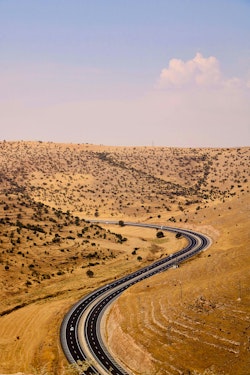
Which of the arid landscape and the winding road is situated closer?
the arid landscape

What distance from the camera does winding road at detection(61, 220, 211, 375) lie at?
58688 millimetres

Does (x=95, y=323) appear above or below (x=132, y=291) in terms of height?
below

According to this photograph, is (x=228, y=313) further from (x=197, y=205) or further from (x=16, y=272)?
(x=197, y=205)

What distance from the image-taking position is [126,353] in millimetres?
59625

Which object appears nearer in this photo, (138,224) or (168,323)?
(168,323)

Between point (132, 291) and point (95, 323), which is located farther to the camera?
point (132, 291)

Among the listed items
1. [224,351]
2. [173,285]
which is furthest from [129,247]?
[224,351]

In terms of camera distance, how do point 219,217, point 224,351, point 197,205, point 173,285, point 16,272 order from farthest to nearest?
1. point 197,205
2. point 219,217
3. point 16,272
4. point 173,285
5. point 224,351

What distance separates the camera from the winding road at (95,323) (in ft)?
193

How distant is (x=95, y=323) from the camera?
7238cm

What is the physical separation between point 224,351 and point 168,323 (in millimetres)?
11699

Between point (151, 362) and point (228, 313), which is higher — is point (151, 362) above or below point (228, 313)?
below

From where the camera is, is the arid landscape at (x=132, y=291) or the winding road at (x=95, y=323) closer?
the arid landscape at (x=132, y=291)

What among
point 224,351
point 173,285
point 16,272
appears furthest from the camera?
point 16,272
